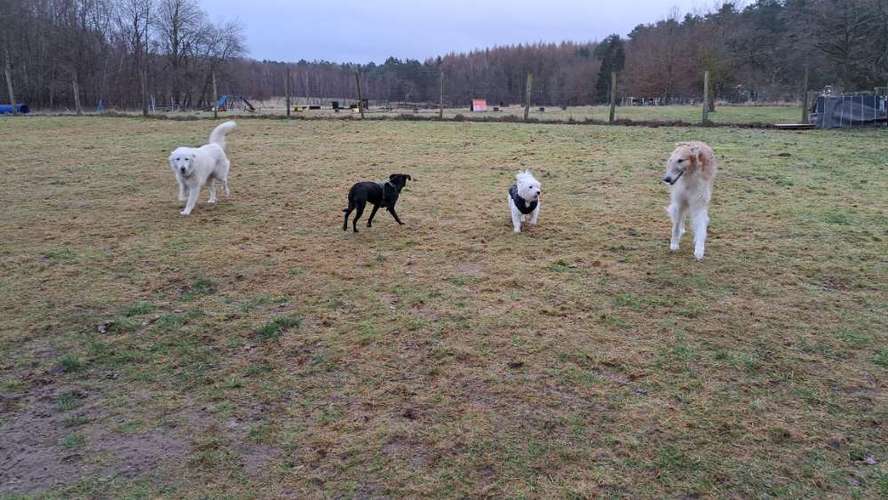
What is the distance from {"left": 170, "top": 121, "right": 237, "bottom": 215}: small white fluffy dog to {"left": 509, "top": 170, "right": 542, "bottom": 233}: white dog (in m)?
4.14

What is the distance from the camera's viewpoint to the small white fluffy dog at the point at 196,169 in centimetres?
713

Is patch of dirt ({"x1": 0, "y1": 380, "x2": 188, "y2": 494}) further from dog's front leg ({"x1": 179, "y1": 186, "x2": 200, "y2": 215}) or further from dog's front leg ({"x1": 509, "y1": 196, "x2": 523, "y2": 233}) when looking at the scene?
dog's front leg ({"x1": 179, "y1": 186, "x2": 200, "y2": 215})

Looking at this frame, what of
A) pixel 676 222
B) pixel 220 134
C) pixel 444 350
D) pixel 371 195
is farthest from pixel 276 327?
pixel 220 134

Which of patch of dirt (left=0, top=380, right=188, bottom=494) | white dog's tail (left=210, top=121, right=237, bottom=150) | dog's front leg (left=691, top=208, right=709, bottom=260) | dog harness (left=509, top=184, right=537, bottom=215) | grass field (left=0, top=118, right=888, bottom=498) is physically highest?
white dog's tail (left=210, top=121, right=237, bottom=150)

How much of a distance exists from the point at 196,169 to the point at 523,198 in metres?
4.31

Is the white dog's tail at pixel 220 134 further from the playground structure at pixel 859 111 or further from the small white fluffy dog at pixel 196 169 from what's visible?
the playground structure at pixel 859 111

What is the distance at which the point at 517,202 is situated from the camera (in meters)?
6.18

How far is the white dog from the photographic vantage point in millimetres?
6027

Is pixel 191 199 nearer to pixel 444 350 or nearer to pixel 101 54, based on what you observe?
pixel 444 350

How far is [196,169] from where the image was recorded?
23.9 feet

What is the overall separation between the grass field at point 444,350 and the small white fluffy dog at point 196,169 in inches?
14.0

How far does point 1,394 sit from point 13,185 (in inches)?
300

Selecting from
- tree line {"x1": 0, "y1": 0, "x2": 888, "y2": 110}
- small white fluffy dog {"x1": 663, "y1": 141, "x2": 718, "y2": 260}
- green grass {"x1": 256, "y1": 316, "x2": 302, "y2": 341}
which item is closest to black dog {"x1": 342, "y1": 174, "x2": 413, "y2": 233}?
green grass {"x1": 256, "y1": 316, "x2": 302, "y2": 341}

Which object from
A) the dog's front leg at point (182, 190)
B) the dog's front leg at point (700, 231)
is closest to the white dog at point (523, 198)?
the dog's front leg at point (700, 231)
